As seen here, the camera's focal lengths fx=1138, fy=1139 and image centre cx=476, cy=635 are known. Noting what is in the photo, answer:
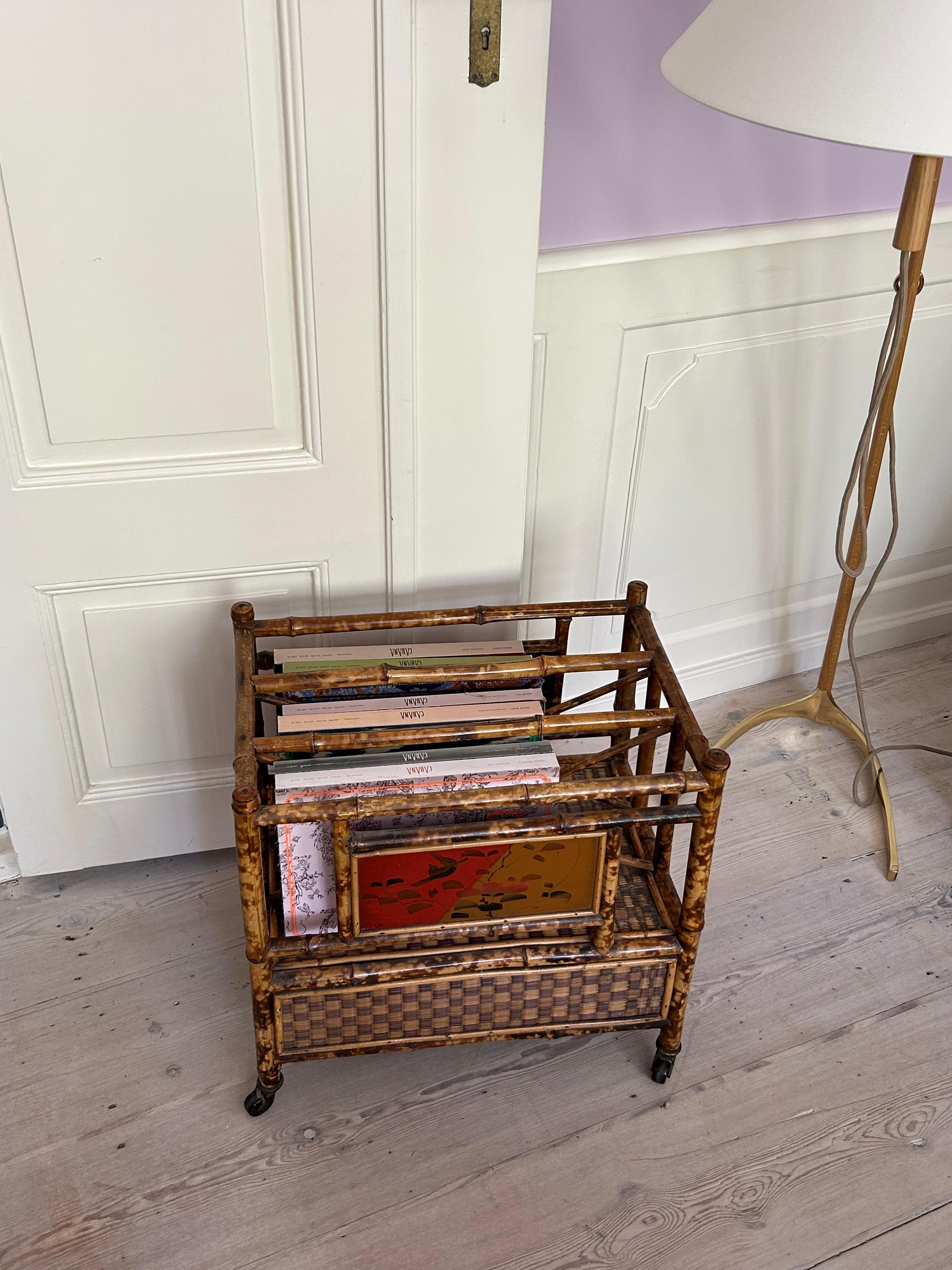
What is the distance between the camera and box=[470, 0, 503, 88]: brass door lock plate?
1.20 meters

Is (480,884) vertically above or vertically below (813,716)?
above

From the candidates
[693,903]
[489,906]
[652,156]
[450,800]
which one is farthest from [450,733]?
[652,156]

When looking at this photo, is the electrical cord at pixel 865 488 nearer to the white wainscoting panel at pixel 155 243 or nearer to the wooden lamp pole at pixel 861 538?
the wooden lamp pole at pixel 861 538

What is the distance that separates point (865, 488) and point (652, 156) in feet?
1.93

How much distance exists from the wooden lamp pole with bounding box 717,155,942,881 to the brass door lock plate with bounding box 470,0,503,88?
1.55 feet

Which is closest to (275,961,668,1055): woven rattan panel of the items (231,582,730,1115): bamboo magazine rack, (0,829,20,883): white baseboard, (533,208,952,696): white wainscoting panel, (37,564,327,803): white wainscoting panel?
(231,582,730,1115): bamboo magazine rack

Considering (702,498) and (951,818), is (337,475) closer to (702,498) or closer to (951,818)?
(702,498)

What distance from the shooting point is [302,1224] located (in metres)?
1.35

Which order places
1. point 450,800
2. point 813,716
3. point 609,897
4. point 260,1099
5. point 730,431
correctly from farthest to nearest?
point 813,716 < point 730,431 < point 260,1099 < point 609,897 < point 450,800

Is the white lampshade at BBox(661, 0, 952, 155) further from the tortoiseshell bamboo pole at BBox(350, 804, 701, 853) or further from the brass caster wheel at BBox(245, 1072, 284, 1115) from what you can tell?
the brass caster wheel at BBox(245, 1072, 284, 1115)

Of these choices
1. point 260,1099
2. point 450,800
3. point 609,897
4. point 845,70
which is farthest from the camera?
point 260,1099

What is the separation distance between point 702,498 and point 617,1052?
924mm

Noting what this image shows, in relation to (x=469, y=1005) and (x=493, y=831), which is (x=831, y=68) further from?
(x=469, y=1005)

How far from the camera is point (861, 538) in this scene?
1.77m
